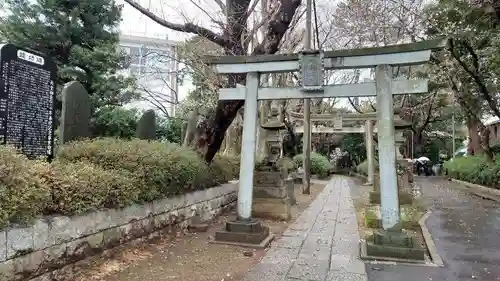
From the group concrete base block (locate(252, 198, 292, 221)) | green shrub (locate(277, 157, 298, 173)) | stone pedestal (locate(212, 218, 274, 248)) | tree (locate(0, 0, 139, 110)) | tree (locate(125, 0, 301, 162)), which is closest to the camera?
stone pedestal (locate(212, 218, 274, 248))

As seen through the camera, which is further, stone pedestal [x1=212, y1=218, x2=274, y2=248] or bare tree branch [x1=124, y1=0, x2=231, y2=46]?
bare tree branch [x1=124, y1=0, x2=231, y2=46]

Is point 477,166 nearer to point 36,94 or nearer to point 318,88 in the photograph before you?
point 318,88

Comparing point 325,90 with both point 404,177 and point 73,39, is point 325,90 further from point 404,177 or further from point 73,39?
point 73,39

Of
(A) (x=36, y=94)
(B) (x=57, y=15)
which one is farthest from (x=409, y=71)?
(A) (x=36, y=94)

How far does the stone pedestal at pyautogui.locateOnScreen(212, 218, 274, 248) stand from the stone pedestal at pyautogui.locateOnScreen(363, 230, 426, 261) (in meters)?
1.83

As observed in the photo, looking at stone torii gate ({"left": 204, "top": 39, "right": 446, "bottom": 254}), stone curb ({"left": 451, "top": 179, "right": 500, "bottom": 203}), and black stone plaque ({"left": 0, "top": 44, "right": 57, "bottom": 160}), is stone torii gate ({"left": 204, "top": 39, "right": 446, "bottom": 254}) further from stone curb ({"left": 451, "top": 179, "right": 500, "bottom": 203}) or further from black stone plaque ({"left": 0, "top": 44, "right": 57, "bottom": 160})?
stone curb ({"left": 451, "top": 179, "right": 500, "bottom": 203})

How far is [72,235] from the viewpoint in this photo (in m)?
4.70

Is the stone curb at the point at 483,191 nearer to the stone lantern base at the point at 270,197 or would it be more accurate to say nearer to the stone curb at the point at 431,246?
the stone curb at the point at 431,246

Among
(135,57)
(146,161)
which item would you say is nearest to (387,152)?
(146,161)

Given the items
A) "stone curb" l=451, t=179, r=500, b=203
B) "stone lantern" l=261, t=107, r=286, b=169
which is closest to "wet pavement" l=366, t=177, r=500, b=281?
"stone curb" l=451, t=179, r=500, b=203

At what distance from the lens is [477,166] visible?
19.8 meters

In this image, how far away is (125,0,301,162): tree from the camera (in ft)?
28.1

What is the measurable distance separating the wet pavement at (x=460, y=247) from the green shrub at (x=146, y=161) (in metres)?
3.61

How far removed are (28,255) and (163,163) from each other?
2897 millimetres
